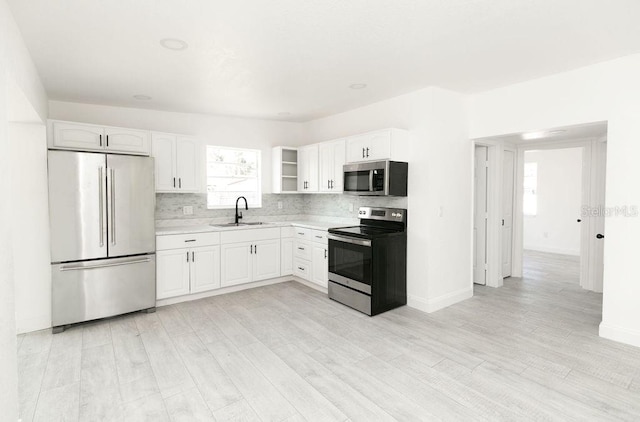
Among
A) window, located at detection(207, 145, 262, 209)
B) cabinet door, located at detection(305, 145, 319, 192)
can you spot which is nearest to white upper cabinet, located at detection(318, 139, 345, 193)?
cabinet door, located at detection(305, 145, 319, 192)

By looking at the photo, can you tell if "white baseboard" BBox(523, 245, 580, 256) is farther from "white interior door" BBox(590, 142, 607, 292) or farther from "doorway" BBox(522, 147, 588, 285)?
"white interior door" BBox(590, 142, 607, 292)

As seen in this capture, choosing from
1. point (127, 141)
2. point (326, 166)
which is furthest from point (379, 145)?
point (127, 141)

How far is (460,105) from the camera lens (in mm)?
4250

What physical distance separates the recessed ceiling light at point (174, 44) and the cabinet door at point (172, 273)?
241 centimetres

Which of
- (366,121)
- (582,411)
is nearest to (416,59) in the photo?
(366,121)

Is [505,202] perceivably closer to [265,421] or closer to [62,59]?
[265,421]

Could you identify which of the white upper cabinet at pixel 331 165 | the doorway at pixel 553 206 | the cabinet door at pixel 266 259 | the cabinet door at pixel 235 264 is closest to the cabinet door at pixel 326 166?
the white upper cabinet at pixel 331 165

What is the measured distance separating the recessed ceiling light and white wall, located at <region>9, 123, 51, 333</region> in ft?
6.24

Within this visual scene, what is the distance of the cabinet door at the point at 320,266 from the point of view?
15.2ft

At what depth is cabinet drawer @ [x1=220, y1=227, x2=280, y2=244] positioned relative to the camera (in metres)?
4.63

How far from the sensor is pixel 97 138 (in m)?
4.02

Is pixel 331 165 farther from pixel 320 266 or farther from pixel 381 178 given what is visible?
pixel 320 266

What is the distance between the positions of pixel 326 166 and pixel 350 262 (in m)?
1.56

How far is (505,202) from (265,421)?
484 cm
